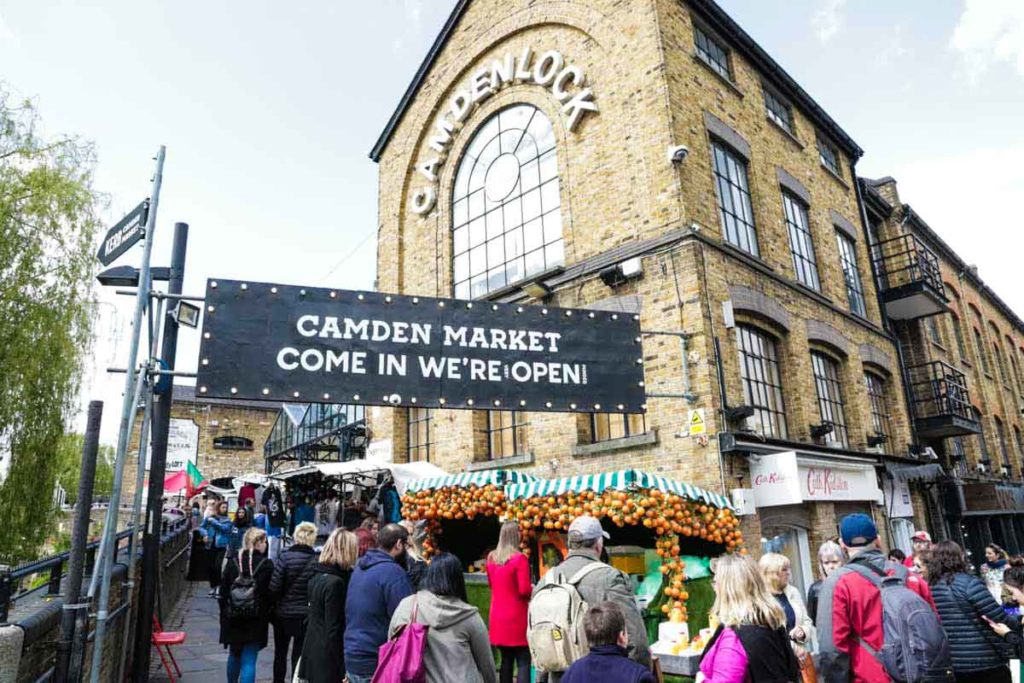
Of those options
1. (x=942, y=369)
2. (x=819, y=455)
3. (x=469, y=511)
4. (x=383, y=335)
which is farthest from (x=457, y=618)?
(x=942, y=369)

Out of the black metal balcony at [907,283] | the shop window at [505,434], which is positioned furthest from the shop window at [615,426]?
the black metal balcony at [907,283]

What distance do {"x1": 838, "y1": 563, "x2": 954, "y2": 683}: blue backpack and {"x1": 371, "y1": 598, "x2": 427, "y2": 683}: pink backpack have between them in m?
2.79

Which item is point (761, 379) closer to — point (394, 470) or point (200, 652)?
point (394, 470)

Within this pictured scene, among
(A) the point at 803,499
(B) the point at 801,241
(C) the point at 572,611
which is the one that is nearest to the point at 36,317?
(C) the point at 572,611

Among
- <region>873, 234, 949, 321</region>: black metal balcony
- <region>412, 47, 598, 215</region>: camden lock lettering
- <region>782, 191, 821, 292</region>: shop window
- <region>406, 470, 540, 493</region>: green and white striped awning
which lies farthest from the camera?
<region>873, 234, 949, 321</region>: black metal balcony

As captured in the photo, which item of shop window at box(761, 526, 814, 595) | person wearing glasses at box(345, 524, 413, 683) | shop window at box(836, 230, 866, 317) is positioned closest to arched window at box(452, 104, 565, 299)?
shop window at box(761, 526, 814, 595)

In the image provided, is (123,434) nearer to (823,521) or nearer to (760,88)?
(823,521)

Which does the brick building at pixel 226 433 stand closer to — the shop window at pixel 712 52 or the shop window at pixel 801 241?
the shop window at pixel 801 241

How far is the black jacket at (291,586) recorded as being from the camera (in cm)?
567

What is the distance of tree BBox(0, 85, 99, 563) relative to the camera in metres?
9.66

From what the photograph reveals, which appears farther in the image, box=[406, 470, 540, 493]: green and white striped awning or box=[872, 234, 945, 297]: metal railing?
box=[872, 234, 945, 297]: metal railing

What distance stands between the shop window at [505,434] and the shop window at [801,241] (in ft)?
20.9

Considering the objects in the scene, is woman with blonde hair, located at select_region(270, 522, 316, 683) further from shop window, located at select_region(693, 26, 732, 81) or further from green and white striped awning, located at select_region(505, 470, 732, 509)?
shop window, located at select_region(693, 26, 732, 81)

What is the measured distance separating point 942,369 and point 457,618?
1711 centimetres
